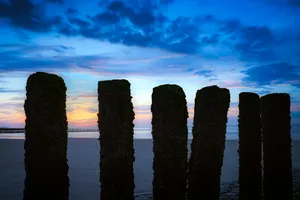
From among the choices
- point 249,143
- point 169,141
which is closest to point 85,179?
point 249,143

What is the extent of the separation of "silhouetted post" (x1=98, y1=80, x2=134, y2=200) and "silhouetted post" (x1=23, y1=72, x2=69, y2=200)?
2.48 feet

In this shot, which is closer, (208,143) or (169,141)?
(169,141)

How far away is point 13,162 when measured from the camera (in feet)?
58.4

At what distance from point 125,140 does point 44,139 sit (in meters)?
1.29

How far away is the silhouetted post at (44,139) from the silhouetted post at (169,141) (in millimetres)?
1671

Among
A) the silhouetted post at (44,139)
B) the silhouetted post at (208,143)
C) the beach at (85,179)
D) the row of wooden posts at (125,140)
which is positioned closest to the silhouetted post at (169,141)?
the row of wooden posts at (125,140)

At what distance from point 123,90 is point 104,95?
33cm

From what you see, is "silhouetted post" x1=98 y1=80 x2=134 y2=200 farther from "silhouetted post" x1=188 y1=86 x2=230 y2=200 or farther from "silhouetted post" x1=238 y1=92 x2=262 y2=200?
"silhouetted post" x1=238 y1=92 x2=262 y2=200

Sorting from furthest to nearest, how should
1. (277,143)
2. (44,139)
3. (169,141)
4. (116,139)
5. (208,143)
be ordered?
(277,143) < (208,143) < (169,141) < (116,139) < (44,139)

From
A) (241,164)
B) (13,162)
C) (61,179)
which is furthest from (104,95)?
(13,162)

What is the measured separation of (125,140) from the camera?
5828mm

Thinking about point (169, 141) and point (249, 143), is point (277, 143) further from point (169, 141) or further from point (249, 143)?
point (169, 141)

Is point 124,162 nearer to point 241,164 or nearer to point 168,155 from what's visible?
point 168,155

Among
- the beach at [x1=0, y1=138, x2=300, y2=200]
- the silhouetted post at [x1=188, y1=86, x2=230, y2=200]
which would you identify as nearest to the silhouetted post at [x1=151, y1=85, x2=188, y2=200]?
the silhouetted post at [x1=188, y1=86, x2=230, y2=200]
